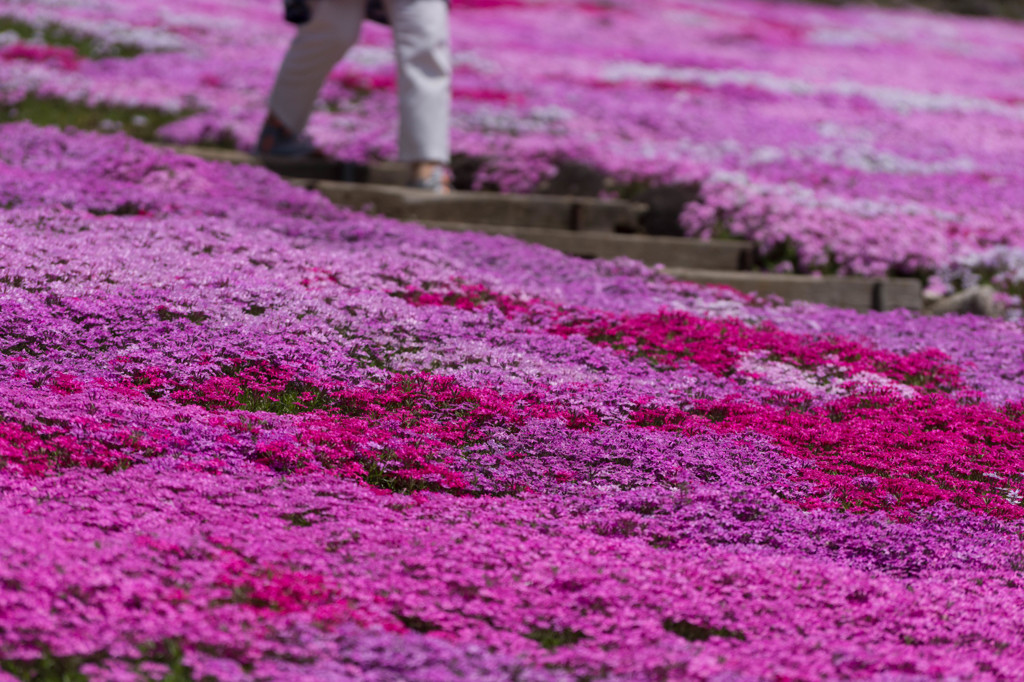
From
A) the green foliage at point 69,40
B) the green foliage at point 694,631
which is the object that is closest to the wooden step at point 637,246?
the green foliage at point 694,631

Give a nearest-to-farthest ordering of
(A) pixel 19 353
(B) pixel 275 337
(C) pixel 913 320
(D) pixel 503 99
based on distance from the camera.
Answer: (A) pixel 19 353 → (B) pixel 275 337 → (C) pixel 913 320 → (D) pixel 503 99

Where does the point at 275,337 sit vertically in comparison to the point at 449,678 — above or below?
above

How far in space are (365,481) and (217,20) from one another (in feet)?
54.9

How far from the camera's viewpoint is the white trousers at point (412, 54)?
33.8 feet

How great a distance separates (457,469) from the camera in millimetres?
5945

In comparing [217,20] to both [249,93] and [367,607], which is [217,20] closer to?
[249,93]

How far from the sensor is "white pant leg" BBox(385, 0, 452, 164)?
404 inches

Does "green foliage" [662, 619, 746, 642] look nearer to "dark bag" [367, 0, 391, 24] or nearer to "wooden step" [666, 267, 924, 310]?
"wooden step" [666, 267, 924, 310]

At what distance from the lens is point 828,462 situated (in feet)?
20.9

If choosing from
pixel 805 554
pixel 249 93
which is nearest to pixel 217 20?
pixel 249 93

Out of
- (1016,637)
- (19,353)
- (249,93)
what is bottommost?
(1016,637)

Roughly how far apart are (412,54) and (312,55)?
130 centimetres

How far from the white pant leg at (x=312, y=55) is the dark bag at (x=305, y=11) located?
0.22ft

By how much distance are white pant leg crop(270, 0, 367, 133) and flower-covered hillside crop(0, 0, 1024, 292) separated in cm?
125
